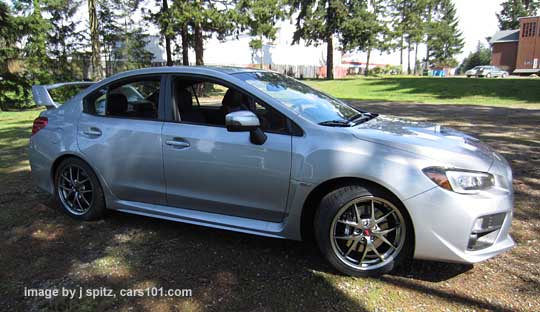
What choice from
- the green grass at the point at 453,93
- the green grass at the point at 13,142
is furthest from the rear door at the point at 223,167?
the green grass at the point at 453,93

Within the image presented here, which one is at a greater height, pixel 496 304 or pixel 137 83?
pixel 137 83

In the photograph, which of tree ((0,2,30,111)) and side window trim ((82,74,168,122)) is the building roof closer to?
tree ((0,2,30,111))

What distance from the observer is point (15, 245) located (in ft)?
12.5

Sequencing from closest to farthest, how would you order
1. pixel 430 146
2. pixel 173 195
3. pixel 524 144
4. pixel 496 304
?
pixel 496 304
pixel 430 146
pixel 173 195
pixel 524 144

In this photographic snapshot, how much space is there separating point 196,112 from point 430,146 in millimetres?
2133

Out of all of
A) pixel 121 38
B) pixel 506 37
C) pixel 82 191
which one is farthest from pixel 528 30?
pixel 82 191

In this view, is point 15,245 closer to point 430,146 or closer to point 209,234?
point 209,234

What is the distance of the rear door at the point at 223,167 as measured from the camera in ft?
10.8

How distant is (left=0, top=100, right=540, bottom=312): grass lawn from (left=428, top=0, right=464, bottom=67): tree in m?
86.8

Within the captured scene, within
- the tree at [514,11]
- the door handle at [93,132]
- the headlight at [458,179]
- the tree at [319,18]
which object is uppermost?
the tree at [514,11]

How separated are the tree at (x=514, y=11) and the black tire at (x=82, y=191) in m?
103

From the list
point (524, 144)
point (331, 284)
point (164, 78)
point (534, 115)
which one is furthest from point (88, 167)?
point (534, 115)

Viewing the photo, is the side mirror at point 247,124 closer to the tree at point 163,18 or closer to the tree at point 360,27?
the tree at point 163,18

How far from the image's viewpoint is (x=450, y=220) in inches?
110
